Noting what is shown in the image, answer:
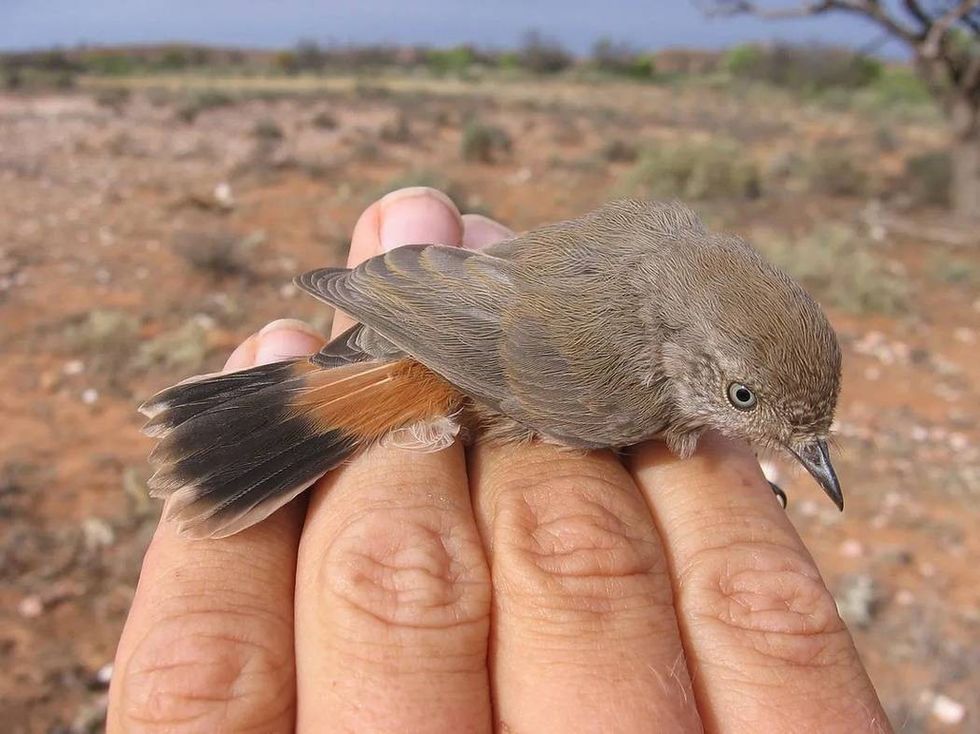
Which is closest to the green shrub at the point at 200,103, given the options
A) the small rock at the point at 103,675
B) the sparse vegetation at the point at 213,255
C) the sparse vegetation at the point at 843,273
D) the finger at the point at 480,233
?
the sparse vegetation at the point at 213,255

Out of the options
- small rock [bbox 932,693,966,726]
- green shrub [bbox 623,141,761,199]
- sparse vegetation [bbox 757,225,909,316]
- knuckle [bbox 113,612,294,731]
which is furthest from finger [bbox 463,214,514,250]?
green shrub [bbox 623,141,761,199]

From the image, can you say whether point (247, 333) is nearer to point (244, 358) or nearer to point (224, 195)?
point (244, 358)

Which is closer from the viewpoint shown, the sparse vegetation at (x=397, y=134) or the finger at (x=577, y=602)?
the finger at (x=577, y=602)

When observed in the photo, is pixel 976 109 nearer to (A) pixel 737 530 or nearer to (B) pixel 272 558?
(A) pixel 737 530

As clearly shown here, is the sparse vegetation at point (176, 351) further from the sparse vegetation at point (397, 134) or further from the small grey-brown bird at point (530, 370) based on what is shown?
the sparse vegetation at point (397, 134)

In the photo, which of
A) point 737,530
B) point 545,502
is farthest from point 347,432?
point 737,530
